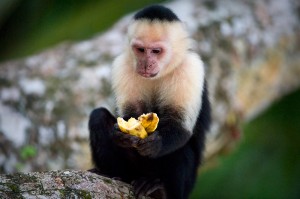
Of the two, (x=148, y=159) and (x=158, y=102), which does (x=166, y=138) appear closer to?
(x=148, y=159)

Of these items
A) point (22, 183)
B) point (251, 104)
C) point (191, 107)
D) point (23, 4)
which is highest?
point (23, 4)

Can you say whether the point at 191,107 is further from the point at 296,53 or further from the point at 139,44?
the point at 296,53

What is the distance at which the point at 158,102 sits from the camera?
4516 mm

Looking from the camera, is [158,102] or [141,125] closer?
[141,125]

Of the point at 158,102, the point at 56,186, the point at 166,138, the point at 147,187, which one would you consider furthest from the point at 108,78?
the point at 56,186

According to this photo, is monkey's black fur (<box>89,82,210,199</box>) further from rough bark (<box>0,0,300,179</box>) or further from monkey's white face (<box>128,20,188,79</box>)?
rough bark (<box>0,0,300,179</box>)

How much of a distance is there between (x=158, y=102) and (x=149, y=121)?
0.46 metres

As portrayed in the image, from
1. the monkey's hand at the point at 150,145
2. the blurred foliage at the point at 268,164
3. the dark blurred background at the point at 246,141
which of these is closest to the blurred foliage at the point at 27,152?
the monkey's hand at the point at 150,145

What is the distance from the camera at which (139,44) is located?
174 inches

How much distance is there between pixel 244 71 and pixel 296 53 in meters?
A: 0.81

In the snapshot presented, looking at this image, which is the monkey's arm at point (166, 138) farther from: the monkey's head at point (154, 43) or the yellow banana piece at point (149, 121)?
the monkey's head at point (154, 43)

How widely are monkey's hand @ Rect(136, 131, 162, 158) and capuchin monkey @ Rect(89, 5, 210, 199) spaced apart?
0.13 metres

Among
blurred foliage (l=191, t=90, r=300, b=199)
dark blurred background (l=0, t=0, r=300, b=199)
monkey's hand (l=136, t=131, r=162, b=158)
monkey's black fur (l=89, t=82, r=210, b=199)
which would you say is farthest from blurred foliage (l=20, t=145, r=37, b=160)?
blurred foliage (l=191, t=90, r=300, b=199)

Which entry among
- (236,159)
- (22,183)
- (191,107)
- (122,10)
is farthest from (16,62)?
(236,159)
